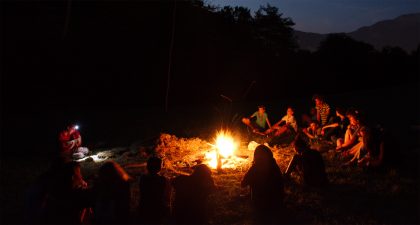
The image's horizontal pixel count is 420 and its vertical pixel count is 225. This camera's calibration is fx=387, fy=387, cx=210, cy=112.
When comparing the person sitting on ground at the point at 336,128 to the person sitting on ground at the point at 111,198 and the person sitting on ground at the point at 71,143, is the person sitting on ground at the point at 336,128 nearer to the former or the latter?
the person sitting on ground at the point at 111,198

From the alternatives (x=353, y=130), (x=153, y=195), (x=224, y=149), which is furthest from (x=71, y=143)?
(x=353, y=130)

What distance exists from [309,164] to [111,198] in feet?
12.8

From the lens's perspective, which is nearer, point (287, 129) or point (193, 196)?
point (193, 196)

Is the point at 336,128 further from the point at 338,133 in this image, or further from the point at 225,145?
the point at 225,145

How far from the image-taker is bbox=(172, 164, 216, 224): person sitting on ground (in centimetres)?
575

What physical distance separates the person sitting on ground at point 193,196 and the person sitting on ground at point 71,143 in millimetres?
7082

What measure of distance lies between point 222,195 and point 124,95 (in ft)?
55.5

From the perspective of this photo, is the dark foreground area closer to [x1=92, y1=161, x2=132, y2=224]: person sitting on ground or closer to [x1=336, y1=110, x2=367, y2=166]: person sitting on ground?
[x1=336, y1=110, x2=367, y2=166]: person sitting on ground

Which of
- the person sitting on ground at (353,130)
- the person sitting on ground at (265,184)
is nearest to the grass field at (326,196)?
the person sitting on ground at (265,184)

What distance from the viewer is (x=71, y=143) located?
12.2 m

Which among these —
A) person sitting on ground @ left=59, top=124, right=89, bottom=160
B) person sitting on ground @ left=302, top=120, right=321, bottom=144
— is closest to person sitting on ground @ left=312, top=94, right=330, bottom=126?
person sitting on ground @ left=302, top=120, right=321, bottom=144

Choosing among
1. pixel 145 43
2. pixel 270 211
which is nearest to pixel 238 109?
pixel 145 43

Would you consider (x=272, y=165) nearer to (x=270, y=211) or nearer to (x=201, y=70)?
(x=270, y=211)

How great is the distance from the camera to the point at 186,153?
11.4 m
